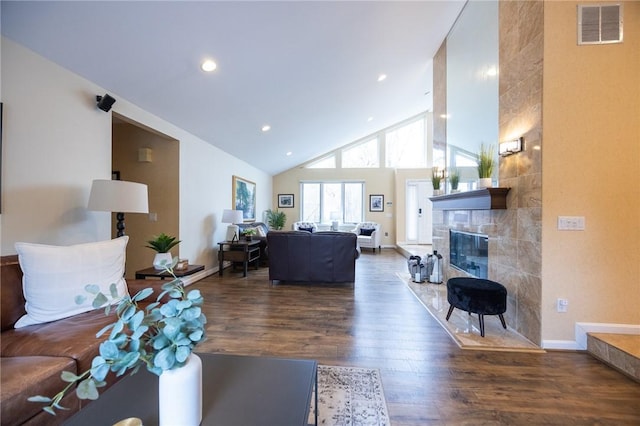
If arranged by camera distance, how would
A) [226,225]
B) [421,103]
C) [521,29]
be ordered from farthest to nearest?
[421,103] → [226,225] → [521,29]

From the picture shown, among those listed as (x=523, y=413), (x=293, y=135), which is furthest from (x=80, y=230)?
(x=293, y=135)

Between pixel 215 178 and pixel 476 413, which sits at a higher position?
pixel 215 178

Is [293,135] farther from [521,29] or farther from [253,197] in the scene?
[521,29]

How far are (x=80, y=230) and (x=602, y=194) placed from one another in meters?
4.83

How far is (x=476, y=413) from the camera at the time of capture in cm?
159

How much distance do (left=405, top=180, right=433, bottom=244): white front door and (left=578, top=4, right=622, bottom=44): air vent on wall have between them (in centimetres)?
624

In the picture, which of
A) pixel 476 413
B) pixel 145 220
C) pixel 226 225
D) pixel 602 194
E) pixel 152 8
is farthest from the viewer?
pixel 226 225

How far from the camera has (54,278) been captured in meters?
1.72

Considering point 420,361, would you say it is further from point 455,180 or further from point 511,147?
point 455,180

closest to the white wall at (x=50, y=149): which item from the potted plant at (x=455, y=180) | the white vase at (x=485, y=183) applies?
the white vase at (x=485, y=183)

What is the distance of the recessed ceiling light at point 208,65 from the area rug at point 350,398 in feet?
10.4

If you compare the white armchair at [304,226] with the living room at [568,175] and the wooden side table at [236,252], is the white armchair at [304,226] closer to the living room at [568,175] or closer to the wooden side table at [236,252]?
the wooden side table at [236,252]

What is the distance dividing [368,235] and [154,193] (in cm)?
584

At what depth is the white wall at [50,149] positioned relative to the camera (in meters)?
2.07
